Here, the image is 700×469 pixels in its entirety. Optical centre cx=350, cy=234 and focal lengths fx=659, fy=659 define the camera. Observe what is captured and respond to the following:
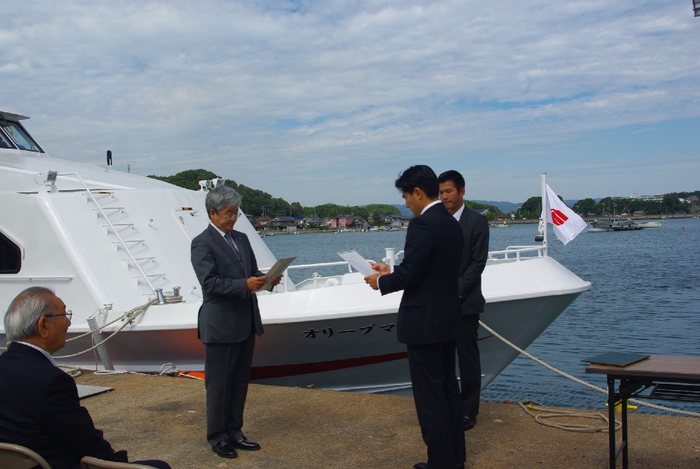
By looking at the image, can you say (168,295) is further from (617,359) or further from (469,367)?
(617,359)

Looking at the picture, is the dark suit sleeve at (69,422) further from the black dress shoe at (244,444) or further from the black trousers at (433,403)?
the black dress shoe at (244,444)

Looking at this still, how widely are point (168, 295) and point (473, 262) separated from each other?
11.9 ft

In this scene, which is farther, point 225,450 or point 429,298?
point 225,450

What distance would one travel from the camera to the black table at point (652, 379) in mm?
3088

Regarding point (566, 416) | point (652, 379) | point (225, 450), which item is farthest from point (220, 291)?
point (566, 416)

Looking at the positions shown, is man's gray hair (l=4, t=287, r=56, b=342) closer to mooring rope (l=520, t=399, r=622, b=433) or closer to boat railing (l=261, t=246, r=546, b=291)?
mooring rope (l=520, t=399, r=622, b=433)

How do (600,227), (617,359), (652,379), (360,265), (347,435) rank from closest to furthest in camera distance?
(652,379)
(617,359)
(360,265)
(347,435)
(600,227)

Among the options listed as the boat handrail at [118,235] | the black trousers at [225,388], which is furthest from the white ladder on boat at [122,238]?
the black trousers at [225,388]

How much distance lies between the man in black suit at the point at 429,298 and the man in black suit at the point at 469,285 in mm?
1014

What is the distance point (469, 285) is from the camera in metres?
4.52

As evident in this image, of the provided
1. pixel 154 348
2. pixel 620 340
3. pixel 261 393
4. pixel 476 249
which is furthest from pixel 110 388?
pixel 620 340

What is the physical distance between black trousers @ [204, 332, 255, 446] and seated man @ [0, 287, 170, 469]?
1.58m

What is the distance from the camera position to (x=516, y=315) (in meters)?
6.44

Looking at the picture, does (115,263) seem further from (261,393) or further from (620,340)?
(620,340)
